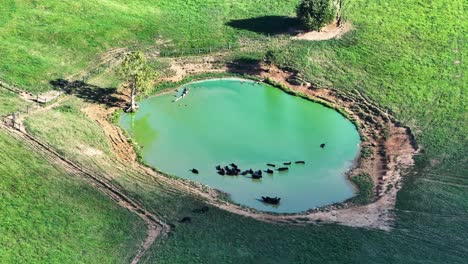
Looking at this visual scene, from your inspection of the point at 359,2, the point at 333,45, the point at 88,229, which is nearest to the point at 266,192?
the point at 88,229

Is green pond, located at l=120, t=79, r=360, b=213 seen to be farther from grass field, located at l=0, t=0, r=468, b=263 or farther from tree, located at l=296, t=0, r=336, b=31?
tree, located at l=296, t=0, r=336, b=31

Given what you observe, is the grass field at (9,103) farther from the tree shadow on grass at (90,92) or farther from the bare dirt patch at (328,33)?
the bare dirt patch at (328,33)

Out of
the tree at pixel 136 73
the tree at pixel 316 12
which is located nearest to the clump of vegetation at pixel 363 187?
the tree at pixel 136 73

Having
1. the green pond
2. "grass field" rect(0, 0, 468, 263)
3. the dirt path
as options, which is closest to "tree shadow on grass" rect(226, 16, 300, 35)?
"grass field" rect(0, 0, 468, 263)

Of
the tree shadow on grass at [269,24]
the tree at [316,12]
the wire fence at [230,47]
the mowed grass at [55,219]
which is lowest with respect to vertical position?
the mowed grass at [55,219]

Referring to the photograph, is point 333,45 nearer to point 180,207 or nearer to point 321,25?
point 321,25

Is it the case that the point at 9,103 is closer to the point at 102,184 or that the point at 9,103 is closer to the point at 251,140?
the point at 102,184

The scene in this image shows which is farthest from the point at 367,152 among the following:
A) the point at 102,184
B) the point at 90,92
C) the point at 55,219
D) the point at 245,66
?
the point at 55,219
